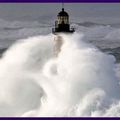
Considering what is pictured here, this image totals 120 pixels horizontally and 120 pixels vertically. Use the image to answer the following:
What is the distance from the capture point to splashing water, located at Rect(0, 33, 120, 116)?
1009 inches

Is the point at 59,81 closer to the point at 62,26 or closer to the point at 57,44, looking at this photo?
the point at 57,44

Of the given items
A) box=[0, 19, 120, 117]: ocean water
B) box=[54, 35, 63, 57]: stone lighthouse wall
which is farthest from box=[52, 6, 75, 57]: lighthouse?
box=[0, 19, 120, 117]: ocean water

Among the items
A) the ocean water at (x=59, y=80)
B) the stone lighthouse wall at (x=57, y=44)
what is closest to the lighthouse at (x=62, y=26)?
the stone lighthouse wall at (x=57, y=44)

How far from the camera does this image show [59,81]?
2686cm

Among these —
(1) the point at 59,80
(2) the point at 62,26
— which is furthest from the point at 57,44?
(1) the point at 59,80

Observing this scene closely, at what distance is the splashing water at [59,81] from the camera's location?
84.1ft

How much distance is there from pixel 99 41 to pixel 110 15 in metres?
3.56

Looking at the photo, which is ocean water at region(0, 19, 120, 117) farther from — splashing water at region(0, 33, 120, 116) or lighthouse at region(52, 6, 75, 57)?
lighthouse at region(52, 6, 75, 57)

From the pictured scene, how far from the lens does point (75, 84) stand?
2622 centimetres

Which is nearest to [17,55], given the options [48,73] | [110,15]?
[48,73]

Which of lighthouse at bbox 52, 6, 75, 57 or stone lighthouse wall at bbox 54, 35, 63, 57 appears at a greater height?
lighthouse at bbox 52, 6, 75, 57

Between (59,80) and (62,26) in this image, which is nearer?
(62,26)

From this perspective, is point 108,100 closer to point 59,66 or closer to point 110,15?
point 59,66

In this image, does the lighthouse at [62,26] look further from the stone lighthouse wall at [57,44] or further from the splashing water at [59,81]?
the splashing water at [59,81]
